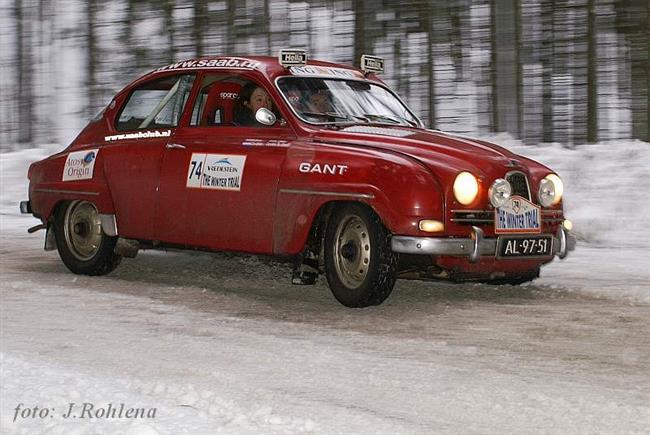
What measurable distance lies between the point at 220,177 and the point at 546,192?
2.10 m

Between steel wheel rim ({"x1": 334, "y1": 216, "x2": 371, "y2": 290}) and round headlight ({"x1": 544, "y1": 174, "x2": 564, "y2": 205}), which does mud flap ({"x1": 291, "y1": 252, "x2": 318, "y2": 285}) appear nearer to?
steel wheel rim ({"x1": 334, "y1": 216, "x2": 371, "y2": 290})

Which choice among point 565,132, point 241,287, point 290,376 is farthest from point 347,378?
point 565,132

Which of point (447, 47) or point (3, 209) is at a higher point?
point (447, 47)

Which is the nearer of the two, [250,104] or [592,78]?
[250,104]

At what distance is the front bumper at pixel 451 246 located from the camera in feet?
22.6

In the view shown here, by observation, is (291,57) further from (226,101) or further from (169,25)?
(169,25)

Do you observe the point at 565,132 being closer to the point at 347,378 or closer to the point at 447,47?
the point at 447,47

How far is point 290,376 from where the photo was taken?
5.38 metres

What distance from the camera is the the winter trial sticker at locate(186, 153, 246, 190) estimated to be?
308 inches

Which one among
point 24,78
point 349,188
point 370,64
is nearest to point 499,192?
point 349,188

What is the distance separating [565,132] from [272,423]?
926 cm

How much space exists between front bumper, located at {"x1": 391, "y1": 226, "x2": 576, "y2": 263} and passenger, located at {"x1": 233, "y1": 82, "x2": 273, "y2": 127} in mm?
1552

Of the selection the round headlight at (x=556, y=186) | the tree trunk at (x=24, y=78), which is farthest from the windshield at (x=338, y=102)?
the tree trunk at (x=24, y=78)

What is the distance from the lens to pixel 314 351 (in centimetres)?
598
